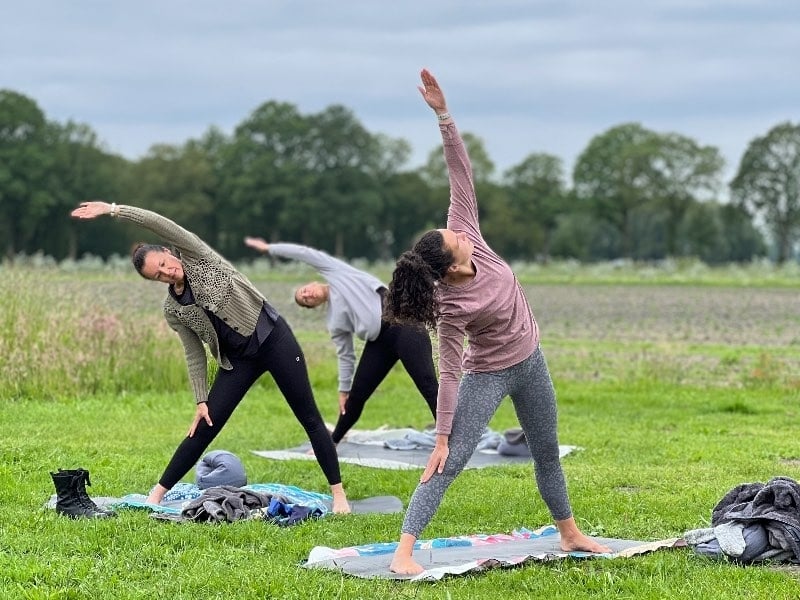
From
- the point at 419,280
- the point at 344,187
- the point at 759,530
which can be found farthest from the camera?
the point at 344,187

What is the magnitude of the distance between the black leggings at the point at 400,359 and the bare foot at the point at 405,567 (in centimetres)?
323

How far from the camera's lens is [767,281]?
170 ft

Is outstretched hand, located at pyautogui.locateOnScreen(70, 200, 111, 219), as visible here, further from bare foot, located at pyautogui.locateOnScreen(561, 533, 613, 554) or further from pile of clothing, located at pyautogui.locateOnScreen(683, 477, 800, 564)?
pile of clothing, located at pyautogui.locateOnScreen(683, 477, 800, 564)

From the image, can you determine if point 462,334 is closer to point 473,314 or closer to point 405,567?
point 473,314

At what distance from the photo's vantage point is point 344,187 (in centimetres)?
8369

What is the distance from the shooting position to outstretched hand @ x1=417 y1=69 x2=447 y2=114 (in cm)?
610

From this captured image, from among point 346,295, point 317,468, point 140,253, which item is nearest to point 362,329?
point 346,295

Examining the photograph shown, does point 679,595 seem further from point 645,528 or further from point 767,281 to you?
point 767,281

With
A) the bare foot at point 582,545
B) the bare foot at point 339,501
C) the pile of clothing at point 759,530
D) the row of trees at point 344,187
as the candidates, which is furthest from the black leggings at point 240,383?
the row of trees at point 344,187

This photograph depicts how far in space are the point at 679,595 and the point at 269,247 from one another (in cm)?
560

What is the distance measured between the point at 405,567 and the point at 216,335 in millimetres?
2314

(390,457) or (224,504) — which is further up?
(224,504)

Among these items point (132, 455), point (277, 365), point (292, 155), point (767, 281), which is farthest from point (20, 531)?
point (292, 155)

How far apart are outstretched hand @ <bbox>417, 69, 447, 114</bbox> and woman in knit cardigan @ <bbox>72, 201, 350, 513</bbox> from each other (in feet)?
6.48
